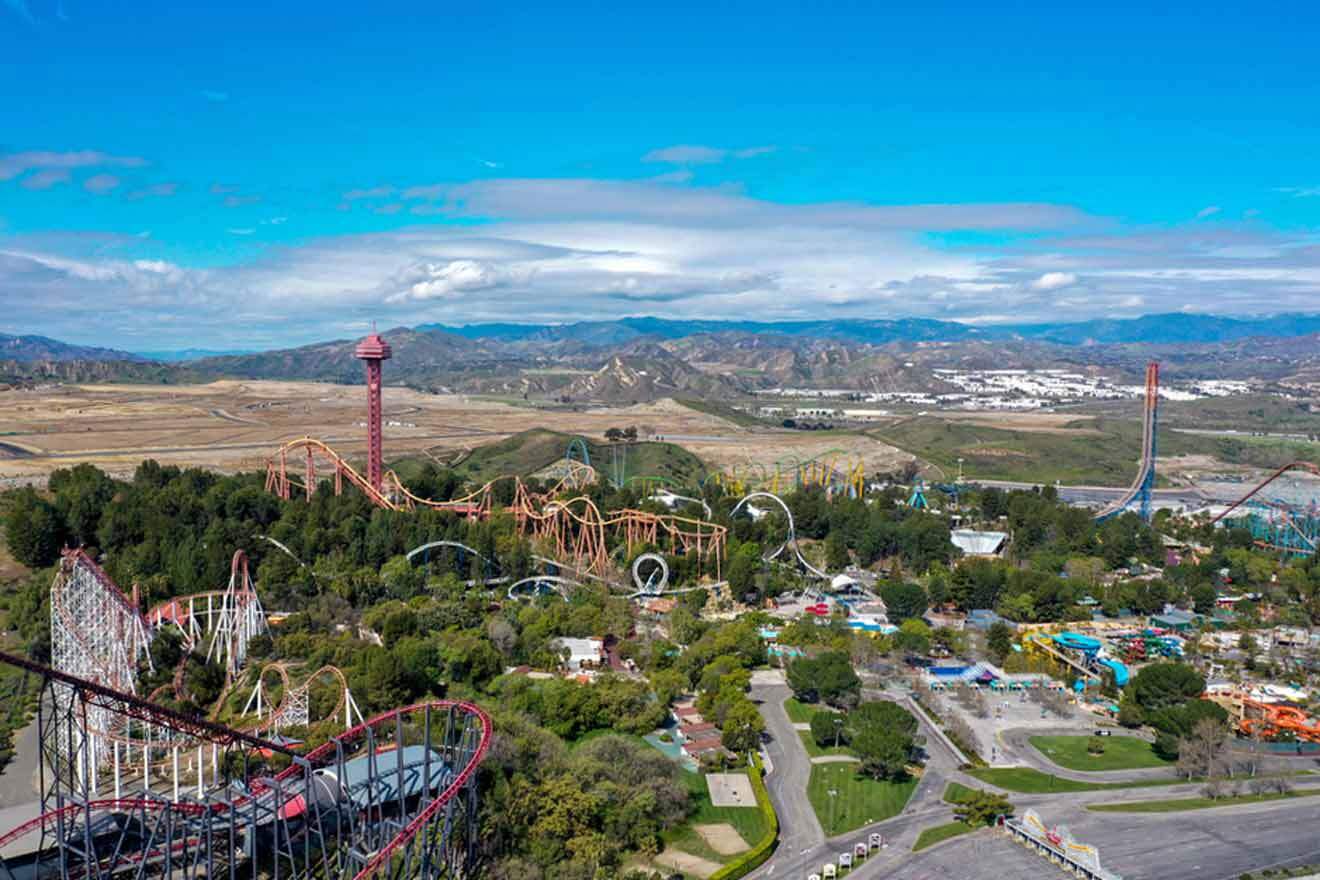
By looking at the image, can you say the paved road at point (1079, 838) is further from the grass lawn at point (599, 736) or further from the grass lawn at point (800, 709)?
the grass lawn at point (599, 736)

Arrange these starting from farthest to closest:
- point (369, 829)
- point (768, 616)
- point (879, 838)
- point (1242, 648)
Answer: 1. point (768, 616)
2. point (1242, 648)
3. point (879, 838)
4. point (369, 829)

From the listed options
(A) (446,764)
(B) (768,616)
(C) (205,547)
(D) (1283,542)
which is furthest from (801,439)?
(A) (446,764)

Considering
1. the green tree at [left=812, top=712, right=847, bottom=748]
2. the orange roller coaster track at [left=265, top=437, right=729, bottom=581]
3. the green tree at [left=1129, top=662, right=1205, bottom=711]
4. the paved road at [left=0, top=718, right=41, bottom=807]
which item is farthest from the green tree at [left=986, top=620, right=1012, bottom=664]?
the paved road at [left=0, top=718, right=41, bottom=807]

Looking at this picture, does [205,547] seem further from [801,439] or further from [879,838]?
[801,439]

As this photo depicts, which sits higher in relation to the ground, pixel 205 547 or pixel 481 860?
pixel 205 547

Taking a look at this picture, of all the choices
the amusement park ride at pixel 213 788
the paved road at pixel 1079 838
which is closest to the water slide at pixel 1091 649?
the paved road at pixel 1079 838

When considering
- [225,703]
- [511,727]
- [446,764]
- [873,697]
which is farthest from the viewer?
[873,697]

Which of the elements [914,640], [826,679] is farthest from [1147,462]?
[826,679]

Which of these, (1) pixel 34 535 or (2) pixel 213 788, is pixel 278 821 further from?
(1) pixel 34 535
